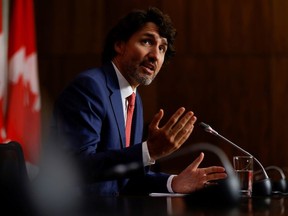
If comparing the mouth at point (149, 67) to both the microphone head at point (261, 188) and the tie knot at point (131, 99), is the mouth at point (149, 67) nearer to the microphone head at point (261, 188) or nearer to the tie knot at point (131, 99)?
the tie knot at point (131, 99)

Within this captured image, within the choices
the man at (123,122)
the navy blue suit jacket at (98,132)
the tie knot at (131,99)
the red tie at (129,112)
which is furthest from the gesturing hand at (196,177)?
the tie knot at (131,99)

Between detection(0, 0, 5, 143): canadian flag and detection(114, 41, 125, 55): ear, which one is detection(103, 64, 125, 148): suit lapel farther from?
detection(0, 0, 5, 143): canadian flag

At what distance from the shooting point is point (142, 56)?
2.72m

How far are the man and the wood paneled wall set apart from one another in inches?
70.6

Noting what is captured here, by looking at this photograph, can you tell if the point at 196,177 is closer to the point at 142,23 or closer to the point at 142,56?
the point at 142,56

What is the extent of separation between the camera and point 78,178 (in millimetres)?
2123

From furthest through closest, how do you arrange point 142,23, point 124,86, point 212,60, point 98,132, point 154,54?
point 212,60 → point 142,23 → point 154,54 → point 124,86 → point 98,132

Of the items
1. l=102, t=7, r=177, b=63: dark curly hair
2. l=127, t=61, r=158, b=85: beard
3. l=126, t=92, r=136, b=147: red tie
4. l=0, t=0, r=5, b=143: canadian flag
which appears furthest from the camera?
l=0, t=0, r=5, b=143: canadian flag

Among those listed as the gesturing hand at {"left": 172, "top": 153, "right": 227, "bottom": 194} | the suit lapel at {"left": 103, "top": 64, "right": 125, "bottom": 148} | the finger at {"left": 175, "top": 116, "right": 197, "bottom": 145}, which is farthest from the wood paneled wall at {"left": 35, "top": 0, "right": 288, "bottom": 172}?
the finger at {"left": 175, "top": 116, "right": 197, "bottom": 145}

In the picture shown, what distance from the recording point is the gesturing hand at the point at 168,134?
2.03 meters

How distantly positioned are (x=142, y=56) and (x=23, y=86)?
1.62m

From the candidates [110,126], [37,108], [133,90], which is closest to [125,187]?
[110,126]

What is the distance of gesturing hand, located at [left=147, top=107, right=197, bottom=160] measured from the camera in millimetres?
2031

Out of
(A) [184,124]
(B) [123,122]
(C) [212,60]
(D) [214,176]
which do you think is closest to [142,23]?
(B) [123,122]
